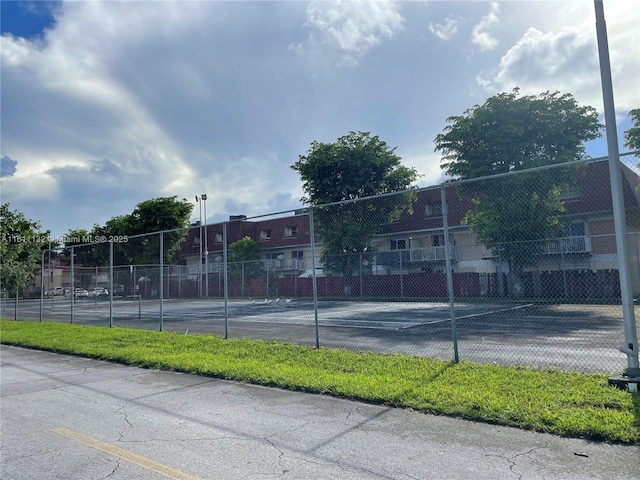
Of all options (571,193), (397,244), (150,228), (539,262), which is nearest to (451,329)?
(539,262)

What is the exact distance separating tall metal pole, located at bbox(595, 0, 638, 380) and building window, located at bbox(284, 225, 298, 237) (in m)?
37.7

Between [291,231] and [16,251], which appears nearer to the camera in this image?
[16,251]

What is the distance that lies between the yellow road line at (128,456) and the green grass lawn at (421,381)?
275 centimetres

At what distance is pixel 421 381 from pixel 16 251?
72.2 feet

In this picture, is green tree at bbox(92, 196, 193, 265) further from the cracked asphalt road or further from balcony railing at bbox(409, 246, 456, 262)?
the cracked asphalt road

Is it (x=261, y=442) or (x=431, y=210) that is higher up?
(x=431, y=210)

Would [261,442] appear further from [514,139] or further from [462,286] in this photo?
[514,139]

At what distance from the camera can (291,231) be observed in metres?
45.2

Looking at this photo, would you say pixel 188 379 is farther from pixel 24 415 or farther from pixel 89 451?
pixel 89 451

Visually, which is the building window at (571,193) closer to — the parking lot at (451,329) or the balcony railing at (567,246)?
the parking lot at (451,329)

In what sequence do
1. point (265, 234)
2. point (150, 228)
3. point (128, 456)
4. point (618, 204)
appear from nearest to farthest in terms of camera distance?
point (128, 456), point (618, 204), point (150, 228), point (265, 234)

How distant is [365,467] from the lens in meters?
3.93

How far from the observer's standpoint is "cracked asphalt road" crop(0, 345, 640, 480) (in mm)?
3881

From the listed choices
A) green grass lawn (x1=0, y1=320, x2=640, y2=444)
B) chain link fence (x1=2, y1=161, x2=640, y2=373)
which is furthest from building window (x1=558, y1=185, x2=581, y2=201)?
green grass lawn (x1=0, y1=320, x2=640, y2=444)
